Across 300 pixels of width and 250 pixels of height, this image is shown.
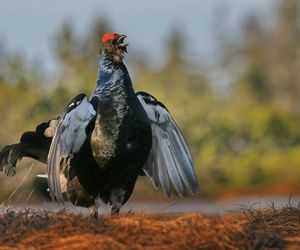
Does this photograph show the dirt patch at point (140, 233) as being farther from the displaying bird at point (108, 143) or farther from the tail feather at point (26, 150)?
the tail feather at point (26, 150)

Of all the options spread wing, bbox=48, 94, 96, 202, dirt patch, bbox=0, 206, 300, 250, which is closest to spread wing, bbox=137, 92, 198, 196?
spread wing, bbox=48, 94, 96, 202

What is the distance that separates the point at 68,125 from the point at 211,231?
2.76m

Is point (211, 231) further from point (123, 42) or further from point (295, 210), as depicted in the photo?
point (123, 42)

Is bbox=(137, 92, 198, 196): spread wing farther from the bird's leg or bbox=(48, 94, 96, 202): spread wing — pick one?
bbox=(48, 94, 96, 202): spread wing

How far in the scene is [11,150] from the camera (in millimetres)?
9367

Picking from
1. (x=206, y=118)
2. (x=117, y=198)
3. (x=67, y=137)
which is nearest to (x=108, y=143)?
(x=67, y=137)

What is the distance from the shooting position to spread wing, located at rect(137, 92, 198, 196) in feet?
30.6

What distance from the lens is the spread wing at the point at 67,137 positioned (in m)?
8.13

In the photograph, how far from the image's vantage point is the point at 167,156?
9.45m

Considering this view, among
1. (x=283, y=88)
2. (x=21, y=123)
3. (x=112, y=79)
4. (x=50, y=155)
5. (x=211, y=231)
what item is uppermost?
(x=283, y=88)

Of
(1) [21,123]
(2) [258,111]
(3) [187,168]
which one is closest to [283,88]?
(2) [258,111]

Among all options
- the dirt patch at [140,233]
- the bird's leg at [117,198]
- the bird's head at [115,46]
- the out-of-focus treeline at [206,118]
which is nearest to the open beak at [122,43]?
the bird's head at [115,46]

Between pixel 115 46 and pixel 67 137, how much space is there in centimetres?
121

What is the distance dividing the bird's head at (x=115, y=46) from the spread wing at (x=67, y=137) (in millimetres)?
760
